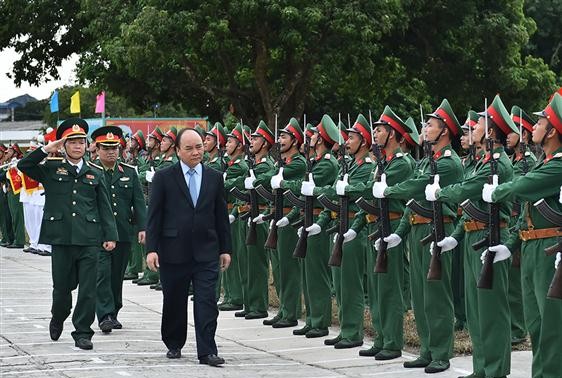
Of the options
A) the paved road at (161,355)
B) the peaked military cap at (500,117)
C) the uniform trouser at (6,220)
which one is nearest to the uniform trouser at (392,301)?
the paved road at (161,355)

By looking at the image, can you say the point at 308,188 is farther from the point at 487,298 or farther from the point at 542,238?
the point at 542,238

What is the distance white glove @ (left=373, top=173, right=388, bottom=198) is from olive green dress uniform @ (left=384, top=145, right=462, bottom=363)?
0.12 meters

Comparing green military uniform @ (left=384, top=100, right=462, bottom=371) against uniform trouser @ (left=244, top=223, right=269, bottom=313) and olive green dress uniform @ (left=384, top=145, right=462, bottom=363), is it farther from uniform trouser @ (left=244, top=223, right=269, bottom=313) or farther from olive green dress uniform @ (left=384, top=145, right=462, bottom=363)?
uniform trouser @ (left=244, top=223, right=269, bottom=313)

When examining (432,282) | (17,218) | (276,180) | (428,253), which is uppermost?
(276,180)

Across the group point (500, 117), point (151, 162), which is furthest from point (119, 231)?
point (151, 162)

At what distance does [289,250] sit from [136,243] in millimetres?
5529

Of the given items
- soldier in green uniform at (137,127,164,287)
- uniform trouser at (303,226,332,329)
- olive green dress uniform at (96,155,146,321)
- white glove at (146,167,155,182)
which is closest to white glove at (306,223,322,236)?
uniform trouser at (303,226,332,329)

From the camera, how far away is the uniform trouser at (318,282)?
12.2m

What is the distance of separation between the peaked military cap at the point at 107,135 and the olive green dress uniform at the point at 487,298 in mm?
4446

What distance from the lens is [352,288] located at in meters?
11.4

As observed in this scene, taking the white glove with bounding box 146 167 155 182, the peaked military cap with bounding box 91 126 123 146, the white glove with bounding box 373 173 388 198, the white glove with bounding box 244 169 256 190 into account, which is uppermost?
the peaked military cap with bounding box 91 126 123 146

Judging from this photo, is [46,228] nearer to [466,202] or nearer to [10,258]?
[466,202]

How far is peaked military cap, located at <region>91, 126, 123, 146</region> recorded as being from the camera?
12.5 m

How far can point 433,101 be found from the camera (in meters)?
31.6
